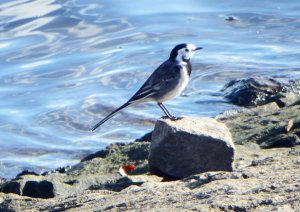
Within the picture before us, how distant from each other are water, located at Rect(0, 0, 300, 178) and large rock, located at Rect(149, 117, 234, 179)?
335 cm

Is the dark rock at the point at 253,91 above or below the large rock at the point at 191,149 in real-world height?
below

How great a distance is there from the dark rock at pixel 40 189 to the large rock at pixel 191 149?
0.82 metres

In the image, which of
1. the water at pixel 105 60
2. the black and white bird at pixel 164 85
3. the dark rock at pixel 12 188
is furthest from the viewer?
the water at pixel 105 60

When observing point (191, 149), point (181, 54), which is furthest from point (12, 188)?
point (181, 54)

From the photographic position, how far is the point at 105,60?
14.0m

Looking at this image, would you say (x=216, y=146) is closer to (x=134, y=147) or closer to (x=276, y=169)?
(x=276, y=169)

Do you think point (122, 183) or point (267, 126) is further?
point (267, 126)

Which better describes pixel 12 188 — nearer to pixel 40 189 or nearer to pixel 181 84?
pixel 40 189

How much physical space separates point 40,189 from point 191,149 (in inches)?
45.3

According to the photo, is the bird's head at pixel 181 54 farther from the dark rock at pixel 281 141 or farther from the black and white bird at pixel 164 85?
the dark rock at pixel 281 141

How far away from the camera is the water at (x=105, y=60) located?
11.0m

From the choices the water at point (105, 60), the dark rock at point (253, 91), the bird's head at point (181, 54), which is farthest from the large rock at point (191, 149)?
the dark rock at point (253, 91)

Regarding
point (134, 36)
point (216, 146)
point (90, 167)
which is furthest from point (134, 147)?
point (134, 36)

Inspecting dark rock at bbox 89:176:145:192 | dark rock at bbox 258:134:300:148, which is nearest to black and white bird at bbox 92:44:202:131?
dark rock at bbox 258:134:300:148
